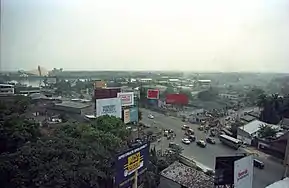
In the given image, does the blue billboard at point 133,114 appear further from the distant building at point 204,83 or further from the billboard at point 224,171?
the billboard at point 224,171

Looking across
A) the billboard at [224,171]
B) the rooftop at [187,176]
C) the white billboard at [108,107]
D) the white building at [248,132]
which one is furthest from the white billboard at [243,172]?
the white billboard at [108,107]

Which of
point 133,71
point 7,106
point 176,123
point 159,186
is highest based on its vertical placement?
point 133,71

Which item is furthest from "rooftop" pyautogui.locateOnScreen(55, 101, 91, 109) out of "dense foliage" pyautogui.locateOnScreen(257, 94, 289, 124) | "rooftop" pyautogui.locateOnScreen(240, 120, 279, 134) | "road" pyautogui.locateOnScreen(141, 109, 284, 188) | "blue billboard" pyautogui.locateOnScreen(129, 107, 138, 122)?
"dense foliage" pyautogui.locateOnScreen(257, 94, 289, 124)

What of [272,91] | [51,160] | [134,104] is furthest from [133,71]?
[272,91]

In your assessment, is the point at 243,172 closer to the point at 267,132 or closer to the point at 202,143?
the point at 202,143

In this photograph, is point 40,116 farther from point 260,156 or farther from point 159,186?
point 260,156

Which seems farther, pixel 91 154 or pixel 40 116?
pixel 40 116

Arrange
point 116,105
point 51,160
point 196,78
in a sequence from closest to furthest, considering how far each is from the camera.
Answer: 1. point 51,160
2. point 196,78
3. point 116,105
